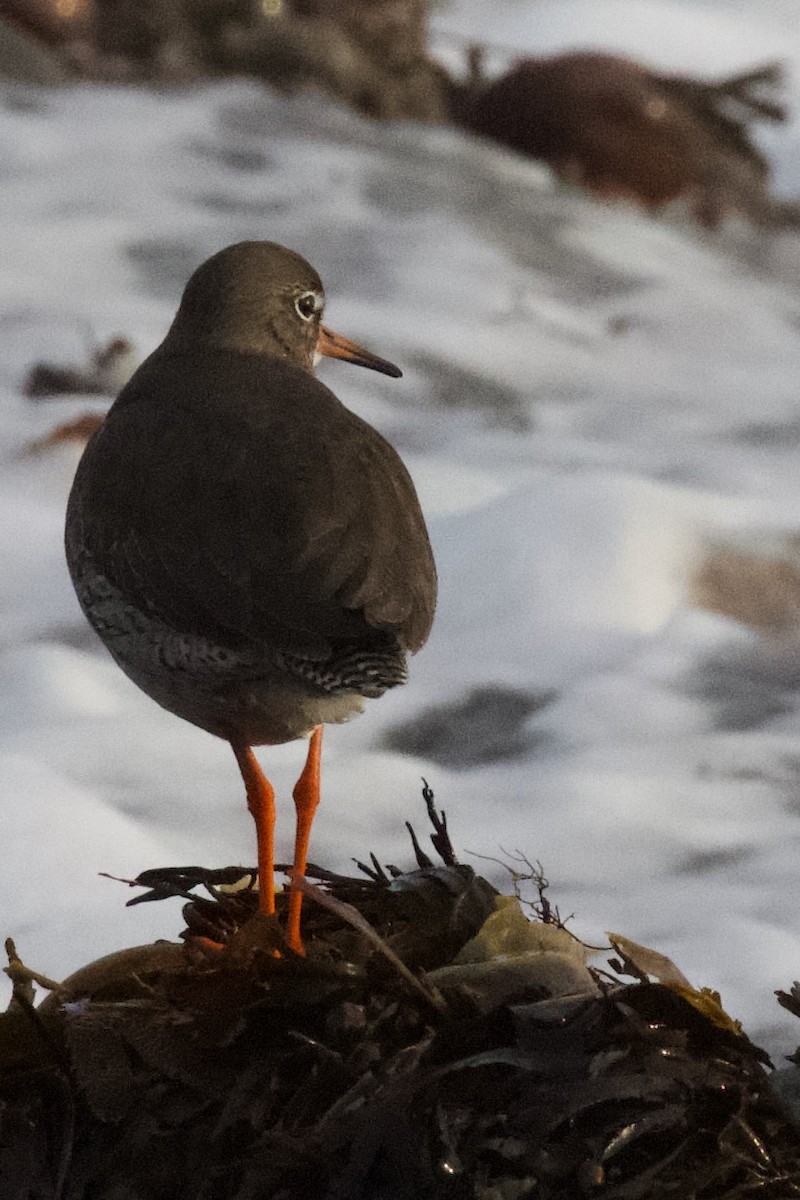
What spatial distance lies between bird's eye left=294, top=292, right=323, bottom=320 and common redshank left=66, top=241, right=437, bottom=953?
42 cm

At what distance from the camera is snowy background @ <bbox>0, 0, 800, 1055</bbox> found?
5.93 m

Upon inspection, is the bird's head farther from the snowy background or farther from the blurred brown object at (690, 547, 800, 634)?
the blurred brown object at (690, 547, 800, 634)

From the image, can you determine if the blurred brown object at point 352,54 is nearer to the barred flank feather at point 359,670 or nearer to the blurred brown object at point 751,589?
the blurred brown object at point 751,589

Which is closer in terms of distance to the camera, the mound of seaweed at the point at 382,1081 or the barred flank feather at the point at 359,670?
the mound of seaweed at the point at 382,1081

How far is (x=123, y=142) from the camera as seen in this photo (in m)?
10.8

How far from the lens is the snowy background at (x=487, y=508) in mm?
5934

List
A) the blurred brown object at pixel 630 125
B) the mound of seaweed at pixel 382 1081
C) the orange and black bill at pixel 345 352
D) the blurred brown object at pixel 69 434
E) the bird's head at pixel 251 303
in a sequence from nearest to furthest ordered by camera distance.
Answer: the mound of seaweed at pixel 382 1081 → the bird's head at pixel 251 303 → the orange and black bill at pixel 345 352 → the blurred brown object at pixel 69 434 → the blurred brown object at pixel 630 125


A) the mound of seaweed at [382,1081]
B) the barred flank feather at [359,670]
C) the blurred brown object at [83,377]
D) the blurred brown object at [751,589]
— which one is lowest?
the mound of seaweed at [382,1081]

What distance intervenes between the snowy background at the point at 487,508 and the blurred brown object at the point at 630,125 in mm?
185

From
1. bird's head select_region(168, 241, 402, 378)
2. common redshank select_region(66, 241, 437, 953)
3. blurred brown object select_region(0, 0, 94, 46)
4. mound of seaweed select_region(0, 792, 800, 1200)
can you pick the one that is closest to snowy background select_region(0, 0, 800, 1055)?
blurred brown object select_region(0, 0, 94, 46)

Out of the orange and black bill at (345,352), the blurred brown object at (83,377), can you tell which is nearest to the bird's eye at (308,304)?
the orange and black bill at (345,352)

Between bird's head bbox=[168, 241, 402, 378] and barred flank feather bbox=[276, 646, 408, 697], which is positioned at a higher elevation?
bird's head bbox=[168, 241, 402, 378]

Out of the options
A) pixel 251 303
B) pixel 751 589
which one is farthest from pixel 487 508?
pixel 251 303

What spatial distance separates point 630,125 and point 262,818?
7602 millimetres
